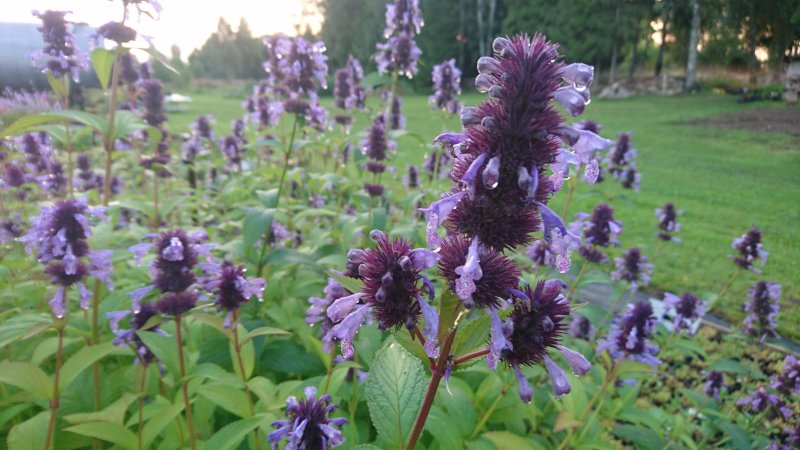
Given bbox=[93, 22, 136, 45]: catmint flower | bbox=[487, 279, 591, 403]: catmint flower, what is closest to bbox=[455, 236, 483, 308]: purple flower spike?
bbox=[487, 279, 591, 403]: catmint flower

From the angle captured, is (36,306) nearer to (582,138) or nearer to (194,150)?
(582,138)

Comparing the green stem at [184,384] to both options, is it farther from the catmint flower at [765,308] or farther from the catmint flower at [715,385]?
the catmint flower at [765,308]

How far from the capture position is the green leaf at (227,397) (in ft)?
6.82

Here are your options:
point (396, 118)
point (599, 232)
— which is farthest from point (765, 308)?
point (396, 118)

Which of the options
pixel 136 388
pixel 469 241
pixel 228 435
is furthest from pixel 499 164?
pixel 136 388

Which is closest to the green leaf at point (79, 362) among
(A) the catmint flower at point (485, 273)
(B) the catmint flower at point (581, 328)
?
(A) the catmint flower at point (485, 273)

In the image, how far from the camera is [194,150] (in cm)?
724

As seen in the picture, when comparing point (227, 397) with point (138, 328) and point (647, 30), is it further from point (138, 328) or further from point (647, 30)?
point (647, 30)

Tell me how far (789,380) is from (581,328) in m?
1.46

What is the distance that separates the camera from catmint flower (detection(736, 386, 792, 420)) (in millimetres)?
3182

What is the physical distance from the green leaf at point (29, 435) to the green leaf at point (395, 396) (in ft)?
5.57

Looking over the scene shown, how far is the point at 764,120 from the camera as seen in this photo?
12.2 ft

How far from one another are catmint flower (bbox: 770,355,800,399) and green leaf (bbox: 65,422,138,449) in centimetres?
415

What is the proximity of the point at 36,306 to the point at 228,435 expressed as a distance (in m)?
2.35
